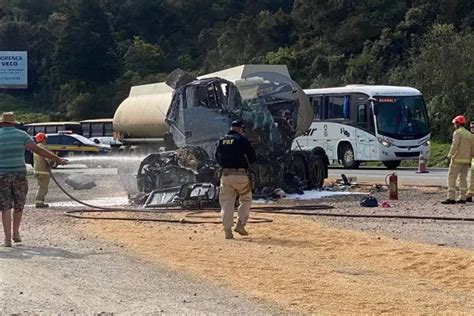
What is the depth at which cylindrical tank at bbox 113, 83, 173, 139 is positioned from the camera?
27.8 metres

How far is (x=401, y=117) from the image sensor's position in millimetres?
33500

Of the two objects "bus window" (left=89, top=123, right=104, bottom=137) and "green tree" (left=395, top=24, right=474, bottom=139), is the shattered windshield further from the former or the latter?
"bus window" (left=89, top=123, right=104, bottom=137)

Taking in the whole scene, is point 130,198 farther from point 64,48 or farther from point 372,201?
point 64,48

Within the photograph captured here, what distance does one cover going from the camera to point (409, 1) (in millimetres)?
65062

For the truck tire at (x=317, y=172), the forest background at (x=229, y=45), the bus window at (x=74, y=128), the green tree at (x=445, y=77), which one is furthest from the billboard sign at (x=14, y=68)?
the truck tire at (x=317, y=172)

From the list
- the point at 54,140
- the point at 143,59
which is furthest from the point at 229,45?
the point at 54,140

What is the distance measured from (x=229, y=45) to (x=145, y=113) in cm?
4284

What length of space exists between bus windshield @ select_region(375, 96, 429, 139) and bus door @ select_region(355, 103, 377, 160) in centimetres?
44

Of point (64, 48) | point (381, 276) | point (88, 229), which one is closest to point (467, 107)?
point (88, 229)

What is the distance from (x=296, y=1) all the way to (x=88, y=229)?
57.7 metres

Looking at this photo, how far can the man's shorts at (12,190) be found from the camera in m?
12.8

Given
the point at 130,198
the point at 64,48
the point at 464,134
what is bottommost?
the point at 130,198

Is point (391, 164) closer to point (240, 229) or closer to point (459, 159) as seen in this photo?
point (459, 159)

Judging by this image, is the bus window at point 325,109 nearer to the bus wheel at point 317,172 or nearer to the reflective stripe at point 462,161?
the bus wheel at point 317,172
